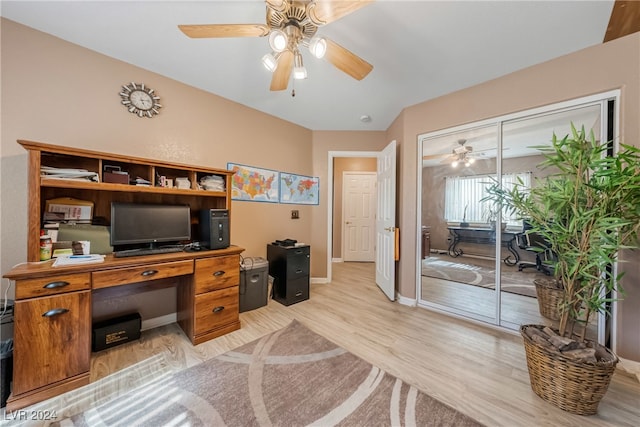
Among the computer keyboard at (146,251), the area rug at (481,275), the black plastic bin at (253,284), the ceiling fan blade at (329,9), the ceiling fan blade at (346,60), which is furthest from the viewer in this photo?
the black plastic bin at (253,284)

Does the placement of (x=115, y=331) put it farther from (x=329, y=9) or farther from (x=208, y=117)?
(x=329, y=9)

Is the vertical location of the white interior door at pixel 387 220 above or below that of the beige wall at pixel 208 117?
below

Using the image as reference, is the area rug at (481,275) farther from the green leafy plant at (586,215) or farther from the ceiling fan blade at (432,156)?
the ceiling fan blade at (432,156)

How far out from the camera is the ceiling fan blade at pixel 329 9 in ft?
3.67

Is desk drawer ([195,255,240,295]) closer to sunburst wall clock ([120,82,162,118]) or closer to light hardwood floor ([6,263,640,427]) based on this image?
light hardwood floor ([6,263,640,427])

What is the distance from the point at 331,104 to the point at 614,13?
7.48ft

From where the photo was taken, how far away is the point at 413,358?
1.83 metres

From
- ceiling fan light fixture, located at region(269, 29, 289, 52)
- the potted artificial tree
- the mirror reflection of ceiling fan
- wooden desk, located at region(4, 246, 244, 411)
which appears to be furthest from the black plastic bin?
the mirror reflection of ceiling fan

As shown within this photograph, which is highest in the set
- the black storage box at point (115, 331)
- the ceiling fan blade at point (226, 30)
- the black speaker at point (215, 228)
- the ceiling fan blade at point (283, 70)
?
the ceiling fan blade at point (226, 30)

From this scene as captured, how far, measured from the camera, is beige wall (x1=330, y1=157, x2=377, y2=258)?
5.41 meters

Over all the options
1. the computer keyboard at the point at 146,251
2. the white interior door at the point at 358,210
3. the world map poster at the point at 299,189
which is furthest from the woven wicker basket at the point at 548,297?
the computer keyboard at the point at 146,251

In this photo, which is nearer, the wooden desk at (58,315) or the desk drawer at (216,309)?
the wooden desk at (58,315)

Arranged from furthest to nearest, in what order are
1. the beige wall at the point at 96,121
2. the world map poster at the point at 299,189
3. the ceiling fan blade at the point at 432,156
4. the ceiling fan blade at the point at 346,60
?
the world map poster at the point at 299,189 → the ceiling fan blade at the point at 432,156 → the beige wall at the point at 96,121 → the ceiling fan blade at the point at 346,60

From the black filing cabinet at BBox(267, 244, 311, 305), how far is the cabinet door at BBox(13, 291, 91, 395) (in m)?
1.76
